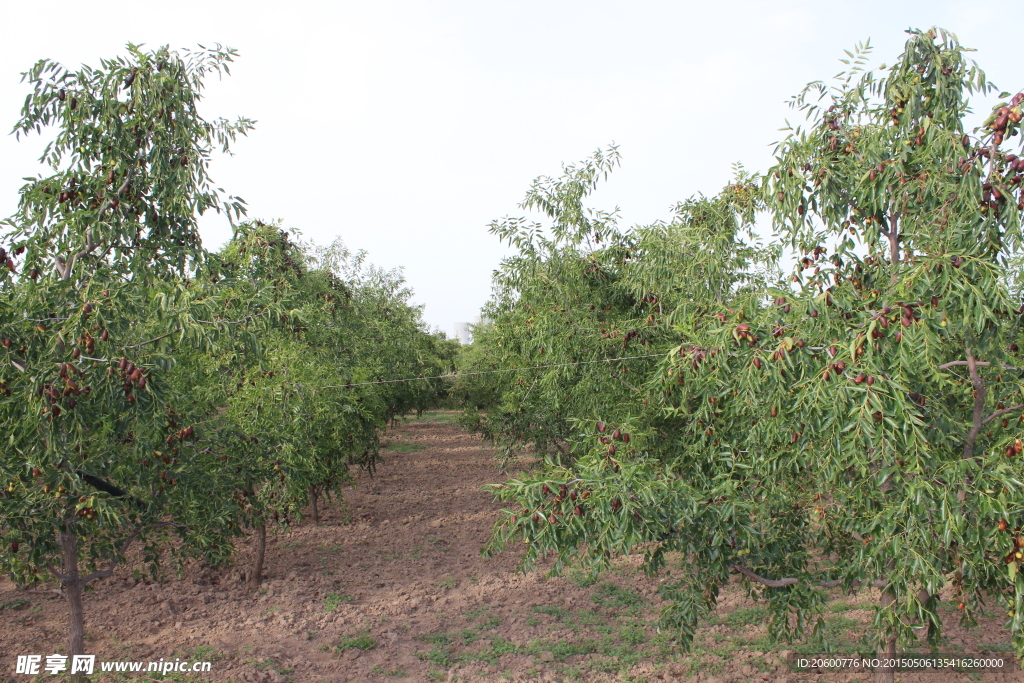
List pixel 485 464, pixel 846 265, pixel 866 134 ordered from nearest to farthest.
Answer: pixel 866 134, pixel 846 265, pixel 485 464

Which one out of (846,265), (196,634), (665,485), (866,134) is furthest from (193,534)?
(866,134)

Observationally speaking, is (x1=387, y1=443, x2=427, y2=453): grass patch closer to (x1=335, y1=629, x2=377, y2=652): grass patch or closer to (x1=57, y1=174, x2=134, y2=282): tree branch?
(x1=335, y1=629, x2=377, y2=652): grass patch

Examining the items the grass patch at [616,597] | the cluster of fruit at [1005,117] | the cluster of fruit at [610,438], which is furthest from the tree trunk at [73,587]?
the cluster of fruit at [1005,117]

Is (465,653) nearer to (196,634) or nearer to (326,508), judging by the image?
(196,634)

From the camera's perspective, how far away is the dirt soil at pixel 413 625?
6.81m

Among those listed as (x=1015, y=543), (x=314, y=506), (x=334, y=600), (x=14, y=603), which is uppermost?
(x=1015, y=543)

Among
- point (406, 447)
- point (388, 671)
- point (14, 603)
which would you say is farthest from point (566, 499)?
point (406, 447)

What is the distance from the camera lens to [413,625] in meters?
8.27

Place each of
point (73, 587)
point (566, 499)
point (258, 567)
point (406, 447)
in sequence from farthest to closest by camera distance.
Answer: point (406, 447) < point (258, 567) < point (73, 587) < point (566, 499)

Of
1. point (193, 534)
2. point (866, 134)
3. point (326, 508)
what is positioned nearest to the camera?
point (866, 134)

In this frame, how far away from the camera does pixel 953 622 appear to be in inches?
301

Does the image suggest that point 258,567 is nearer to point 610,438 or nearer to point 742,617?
point 742,617

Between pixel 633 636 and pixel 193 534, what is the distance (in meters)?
4.79

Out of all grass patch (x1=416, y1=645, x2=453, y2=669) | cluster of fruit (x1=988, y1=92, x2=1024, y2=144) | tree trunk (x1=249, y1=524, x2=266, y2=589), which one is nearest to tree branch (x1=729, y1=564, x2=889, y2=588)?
cluster of fruit (x1=988, y1=92, x2=1024, y2=144)
